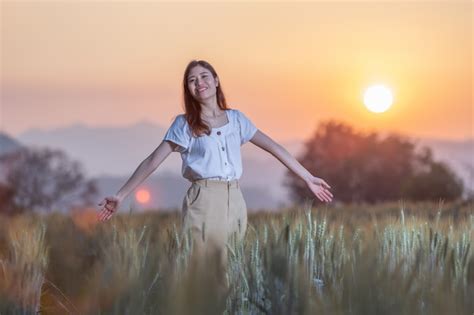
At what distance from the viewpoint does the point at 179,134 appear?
485cm

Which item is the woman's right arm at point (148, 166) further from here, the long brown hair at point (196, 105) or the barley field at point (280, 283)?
the barley field at point (280, 283)

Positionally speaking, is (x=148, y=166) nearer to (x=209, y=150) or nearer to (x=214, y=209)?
(x=209, y=150)

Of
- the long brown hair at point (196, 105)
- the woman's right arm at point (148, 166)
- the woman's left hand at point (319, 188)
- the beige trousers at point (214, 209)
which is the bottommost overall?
the beige trousers at point (214, 209)

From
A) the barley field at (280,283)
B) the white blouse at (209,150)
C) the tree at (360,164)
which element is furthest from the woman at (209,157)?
the tree at (360,164)

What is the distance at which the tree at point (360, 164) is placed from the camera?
2600 centimetres

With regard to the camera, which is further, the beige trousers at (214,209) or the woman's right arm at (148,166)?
the woman's right arm at (148,166)

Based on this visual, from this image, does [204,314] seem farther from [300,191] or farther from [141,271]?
[300,191]

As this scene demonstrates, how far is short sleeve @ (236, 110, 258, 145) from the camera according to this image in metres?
5.04

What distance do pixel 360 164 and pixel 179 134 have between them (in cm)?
2241

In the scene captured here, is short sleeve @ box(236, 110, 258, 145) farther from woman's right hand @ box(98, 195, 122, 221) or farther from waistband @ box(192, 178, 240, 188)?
woman's right hand @ box(98, 195, 122, 221)

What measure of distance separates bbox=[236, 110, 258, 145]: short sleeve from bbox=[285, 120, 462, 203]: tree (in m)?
20.1

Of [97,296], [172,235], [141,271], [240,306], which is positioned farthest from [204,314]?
[172,235]

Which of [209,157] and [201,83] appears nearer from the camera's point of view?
[209,157]

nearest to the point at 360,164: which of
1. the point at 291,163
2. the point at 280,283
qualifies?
the point at 291,163
